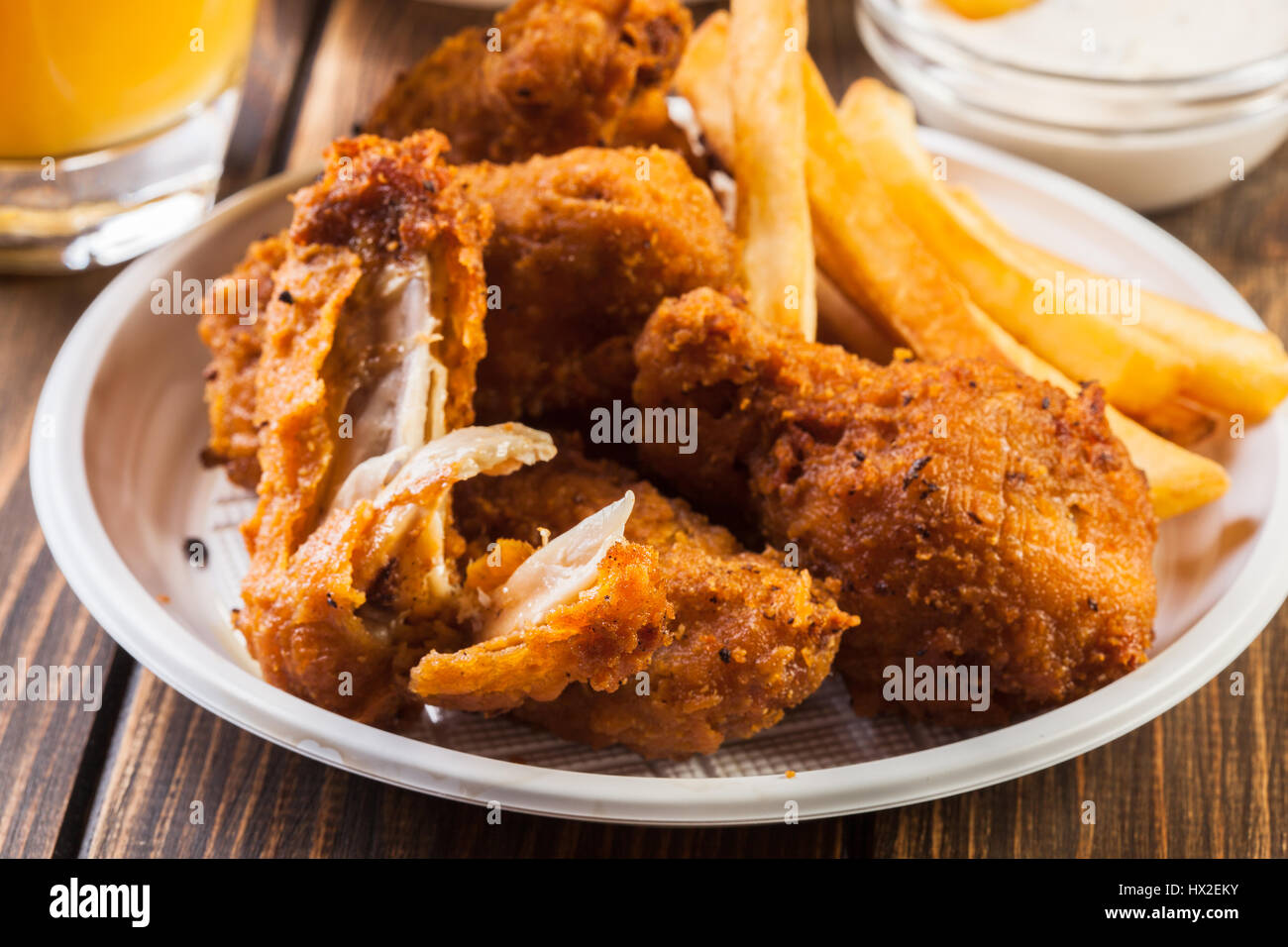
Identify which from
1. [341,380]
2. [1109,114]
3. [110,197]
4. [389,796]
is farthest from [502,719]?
[1109,114]

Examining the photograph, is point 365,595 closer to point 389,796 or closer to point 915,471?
point 389,796

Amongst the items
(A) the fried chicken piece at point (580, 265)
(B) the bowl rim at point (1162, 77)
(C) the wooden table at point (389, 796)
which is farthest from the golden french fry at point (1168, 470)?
(B) the bowl rim at point (1162, 77)

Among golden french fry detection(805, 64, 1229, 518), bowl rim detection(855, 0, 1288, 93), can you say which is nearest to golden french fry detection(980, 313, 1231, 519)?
golden french fry detection(805, 64, 1229, 518)

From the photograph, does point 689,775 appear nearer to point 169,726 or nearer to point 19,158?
point 169,726

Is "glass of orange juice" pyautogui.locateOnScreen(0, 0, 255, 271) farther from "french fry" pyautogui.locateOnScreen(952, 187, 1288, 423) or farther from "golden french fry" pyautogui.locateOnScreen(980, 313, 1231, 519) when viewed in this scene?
"french fry" pyautogui.locateOnScreen(952, 187, 1288, 423)

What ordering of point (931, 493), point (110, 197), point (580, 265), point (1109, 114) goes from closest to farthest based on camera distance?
1. point (931, 493)
2. point (580, 265)
3. point (110, 197)
4. point (1109, 114)

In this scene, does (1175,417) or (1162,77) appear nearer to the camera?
(1175,417)

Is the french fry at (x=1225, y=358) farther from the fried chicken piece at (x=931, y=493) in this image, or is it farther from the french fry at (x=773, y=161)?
the french fry at (x=773, y=161)
